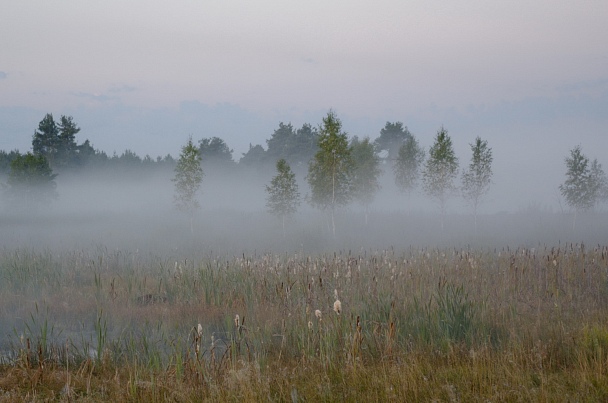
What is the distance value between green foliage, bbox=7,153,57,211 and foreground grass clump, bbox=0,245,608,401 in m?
31.6

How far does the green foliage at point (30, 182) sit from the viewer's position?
40.2 metres

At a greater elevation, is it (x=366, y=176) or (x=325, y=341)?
(x=366, y=176)

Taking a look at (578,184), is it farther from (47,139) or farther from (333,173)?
(47,139)

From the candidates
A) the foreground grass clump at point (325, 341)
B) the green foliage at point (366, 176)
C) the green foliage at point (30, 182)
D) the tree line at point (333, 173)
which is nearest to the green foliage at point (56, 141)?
the tree line at point (333, 173)

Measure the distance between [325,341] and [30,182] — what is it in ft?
139

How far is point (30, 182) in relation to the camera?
40688 millimetres

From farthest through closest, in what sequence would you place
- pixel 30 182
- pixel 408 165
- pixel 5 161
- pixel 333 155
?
1. pixel 5 161
2. pixel 408 165
3. pixel 30 182
4. pixel 333 155

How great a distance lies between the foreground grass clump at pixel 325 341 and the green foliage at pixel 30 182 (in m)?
31.6

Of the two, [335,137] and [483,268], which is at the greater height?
[335,137]

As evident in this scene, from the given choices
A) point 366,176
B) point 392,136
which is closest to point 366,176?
point 366,176

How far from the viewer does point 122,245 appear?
Result: 29.0m

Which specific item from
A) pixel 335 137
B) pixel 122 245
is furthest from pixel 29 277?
pixel 335 137

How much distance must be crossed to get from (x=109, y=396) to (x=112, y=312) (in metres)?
6.08

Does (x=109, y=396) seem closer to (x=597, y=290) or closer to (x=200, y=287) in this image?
(x=200, y=287)
